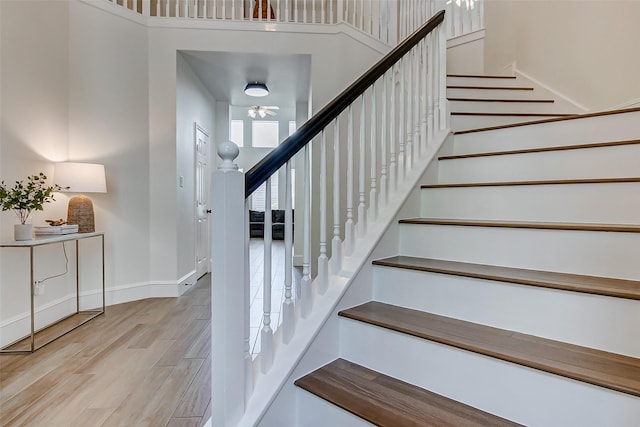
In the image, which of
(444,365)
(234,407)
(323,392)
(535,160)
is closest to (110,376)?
(234,407)

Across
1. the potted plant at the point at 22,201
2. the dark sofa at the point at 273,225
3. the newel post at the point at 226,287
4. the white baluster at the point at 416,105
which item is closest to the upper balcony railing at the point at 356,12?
the white baluster at the point at 416,105

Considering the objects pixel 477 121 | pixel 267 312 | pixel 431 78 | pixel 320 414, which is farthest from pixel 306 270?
pixel 477 121

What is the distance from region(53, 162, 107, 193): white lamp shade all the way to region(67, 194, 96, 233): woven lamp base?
210 millimetres

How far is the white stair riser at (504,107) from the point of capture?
285 cm

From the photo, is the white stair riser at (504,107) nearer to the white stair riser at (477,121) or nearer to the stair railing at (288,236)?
the white stair riser at (477,121)

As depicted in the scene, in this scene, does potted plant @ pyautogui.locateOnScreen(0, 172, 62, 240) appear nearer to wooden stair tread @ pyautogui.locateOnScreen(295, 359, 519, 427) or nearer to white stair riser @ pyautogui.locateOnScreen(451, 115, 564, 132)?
wooden stair tread @ pyautogui.locateOnScreen(295, 359, 519, 427)

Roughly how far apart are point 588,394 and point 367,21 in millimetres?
3974

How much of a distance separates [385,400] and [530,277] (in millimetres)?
692

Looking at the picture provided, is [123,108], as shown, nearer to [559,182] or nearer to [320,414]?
[320,414]

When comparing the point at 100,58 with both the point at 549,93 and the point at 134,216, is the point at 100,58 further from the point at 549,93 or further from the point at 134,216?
the point at 549,93

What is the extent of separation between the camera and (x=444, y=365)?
3.91 feet

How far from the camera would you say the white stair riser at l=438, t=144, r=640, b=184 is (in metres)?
1.62

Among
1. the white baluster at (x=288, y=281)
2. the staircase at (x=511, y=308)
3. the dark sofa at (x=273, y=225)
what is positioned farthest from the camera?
the dark sofa at (x=273, y=225)

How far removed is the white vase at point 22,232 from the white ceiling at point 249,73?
2225 millimetres
